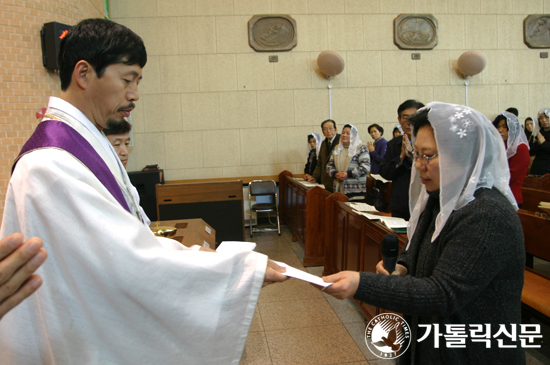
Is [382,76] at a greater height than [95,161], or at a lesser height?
greater

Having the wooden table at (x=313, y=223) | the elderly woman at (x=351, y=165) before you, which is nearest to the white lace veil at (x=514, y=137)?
the elderly woman at (x=351, y=165)

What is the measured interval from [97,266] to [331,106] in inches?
290

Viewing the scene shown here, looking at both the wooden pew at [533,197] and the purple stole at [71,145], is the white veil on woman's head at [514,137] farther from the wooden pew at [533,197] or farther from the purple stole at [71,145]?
the purple stole at [71,145]

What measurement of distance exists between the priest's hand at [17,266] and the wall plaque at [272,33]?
295 inches

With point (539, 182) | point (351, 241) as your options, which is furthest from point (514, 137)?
point (351, 241)

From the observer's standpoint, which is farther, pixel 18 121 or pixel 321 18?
pixel 321 18

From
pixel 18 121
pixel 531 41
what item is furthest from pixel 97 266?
pixel 531 41

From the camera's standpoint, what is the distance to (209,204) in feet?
17.6

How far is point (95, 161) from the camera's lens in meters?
1.18

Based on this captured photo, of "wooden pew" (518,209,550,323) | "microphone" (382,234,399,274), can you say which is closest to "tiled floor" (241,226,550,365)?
"wooden pew" (518,209,550,323)

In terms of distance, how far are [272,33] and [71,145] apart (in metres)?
7.15

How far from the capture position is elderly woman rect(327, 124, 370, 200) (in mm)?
4895

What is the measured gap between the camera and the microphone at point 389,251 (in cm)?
153

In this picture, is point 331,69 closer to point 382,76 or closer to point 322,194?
point 382,76
